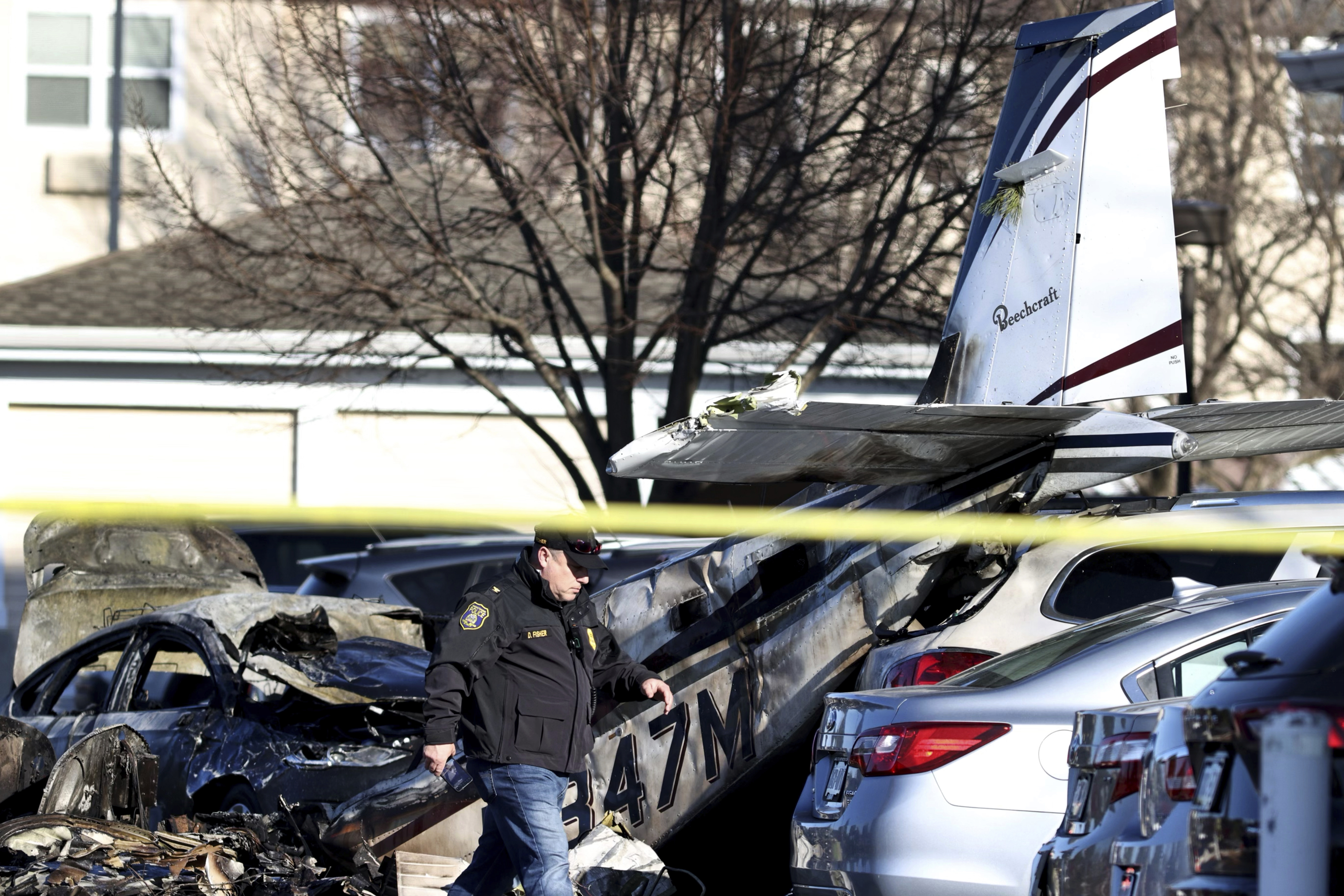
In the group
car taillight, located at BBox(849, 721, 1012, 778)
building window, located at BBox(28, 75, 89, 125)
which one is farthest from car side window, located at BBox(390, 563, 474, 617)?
building window, located at BBox(28, 75, 89, 125)

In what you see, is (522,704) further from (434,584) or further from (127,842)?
(434,584)

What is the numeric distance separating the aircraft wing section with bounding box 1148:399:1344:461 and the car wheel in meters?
4.90

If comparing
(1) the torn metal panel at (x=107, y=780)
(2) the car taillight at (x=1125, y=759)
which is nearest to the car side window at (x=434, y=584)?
(1) the torn metal panel at (x=107, y=780)

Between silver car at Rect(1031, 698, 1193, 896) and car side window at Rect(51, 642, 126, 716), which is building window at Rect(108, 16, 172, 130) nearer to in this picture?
car side window at Rect(51, 642, 126, 716)

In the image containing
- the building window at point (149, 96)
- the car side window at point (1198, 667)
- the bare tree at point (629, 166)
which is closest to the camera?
the car side window at point (1198, 667)

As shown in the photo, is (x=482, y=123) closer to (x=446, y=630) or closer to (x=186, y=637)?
(x=186, y=637)

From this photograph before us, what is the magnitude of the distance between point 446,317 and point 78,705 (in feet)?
11.9

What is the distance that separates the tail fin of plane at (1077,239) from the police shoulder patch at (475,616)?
2676mm

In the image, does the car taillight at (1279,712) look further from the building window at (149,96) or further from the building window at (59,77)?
the building window at (59,77)

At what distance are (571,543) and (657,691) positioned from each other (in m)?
0.75

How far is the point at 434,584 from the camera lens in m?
11.6

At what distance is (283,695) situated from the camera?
8539 mm

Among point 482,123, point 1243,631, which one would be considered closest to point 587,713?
point 1243,631

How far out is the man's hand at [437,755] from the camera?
538 centimetres
